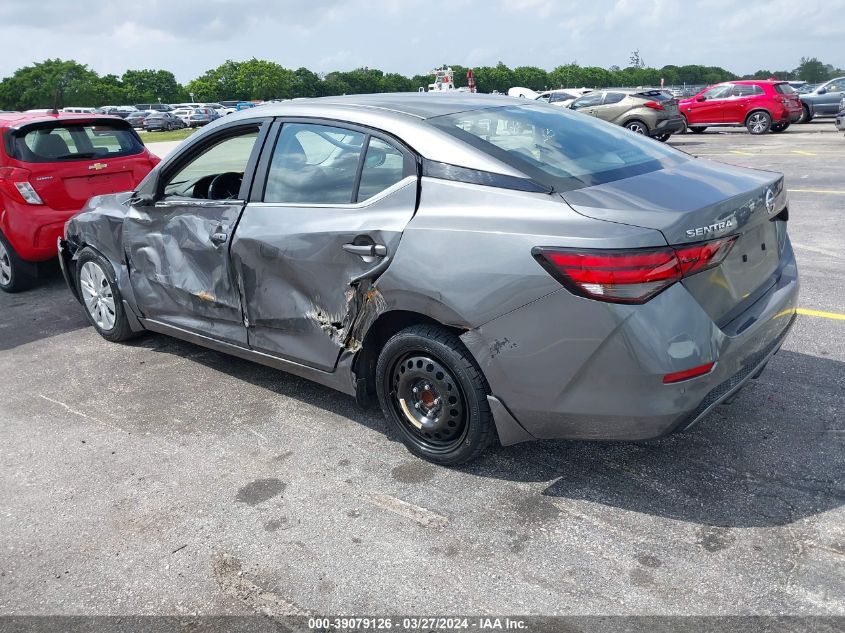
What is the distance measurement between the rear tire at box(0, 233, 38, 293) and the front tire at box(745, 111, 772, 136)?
21.0 m

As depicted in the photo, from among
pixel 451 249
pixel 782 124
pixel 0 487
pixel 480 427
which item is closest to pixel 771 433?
pixel 480 427

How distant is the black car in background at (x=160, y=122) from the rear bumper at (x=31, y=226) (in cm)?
4835

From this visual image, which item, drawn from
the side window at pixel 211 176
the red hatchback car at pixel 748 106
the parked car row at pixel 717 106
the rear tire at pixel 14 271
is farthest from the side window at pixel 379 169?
the red hatchback car at pixel 748 106

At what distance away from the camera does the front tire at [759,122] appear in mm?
21766

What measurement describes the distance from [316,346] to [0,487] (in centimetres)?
165

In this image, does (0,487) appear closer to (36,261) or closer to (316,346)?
(316,346)

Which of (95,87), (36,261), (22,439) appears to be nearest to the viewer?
(22,439)

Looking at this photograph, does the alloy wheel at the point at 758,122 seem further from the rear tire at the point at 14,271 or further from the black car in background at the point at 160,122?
the black car in background at the point at 160,122

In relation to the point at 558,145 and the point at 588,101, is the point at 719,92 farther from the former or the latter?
the point at 558,145

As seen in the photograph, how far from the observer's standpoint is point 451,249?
9.86 feet

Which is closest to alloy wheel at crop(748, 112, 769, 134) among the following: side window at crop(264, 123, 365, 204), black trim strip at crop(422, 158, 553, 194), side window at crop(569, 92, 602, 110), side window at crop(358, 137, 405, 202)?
side window at crop(569, 92, 602, 110)

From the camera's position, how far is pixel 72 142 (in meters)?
6.99

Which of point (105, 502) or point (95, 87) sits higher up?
point (95, 87)

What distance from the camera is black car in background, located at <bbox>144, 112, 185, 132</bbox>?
168ft
